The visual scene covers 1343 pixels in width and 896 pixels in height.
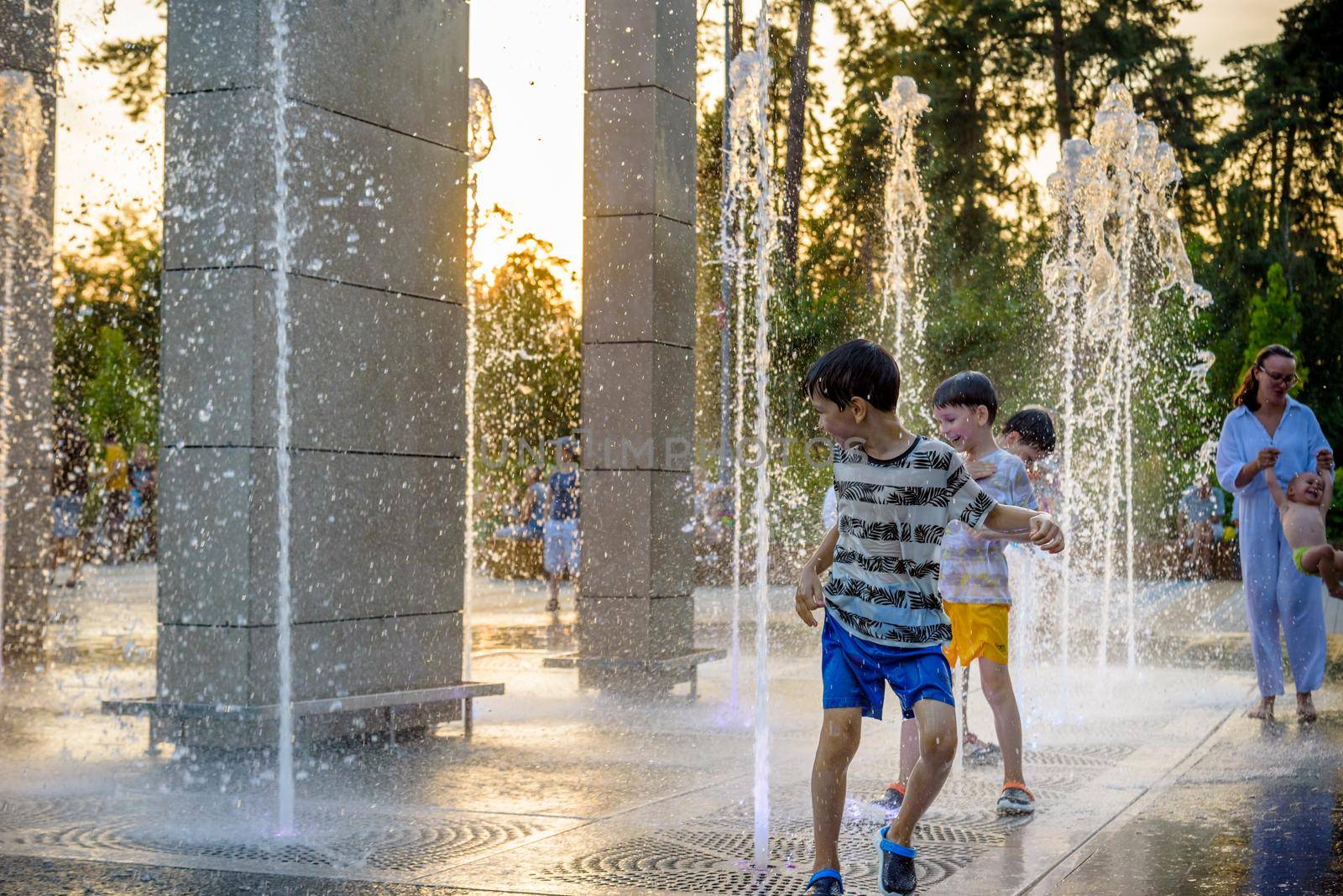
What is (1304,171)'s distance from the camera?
44062mm

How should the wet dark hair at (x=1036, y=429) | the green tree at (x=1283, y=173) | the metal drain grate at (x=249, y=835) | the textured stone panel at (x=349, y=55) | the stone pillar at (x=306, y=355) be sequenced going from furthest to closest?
the green tree at (x=1283, y=173), the textured stone panel at (x=349, y=55), the stone pillar at (x=306, y=355), the wet dark hair at (x=1036, y=429), the metal drain grate at (x=249, y=835)

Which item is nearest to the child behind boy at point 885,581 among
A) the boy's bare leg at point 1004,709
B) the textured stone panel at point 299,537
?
the boy's bare leg at point 1004,709

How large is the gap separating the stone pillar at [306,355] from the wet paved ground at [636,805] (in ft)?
1.64

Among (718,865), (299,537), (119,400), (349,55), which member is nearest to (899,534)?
(718,865)

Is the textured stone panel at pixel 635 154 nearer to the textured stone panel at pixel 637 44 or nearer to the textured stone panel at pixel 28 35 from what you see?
the textured stone panel at pixel 637 44

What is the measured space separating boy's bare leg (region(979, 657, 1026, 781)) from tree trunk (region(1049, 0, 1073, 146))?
32.9 metres

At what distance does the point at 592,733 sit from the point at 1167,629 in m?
7.60

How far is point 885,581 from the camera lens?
4410 millimetres

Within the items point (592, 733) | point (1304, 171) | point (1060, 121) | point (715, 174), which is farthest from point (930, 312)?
point (592, 733)

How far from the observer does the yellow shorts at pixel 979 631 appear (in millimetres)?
5930

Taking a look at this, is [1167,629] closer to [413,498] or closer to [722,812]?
[413,498]

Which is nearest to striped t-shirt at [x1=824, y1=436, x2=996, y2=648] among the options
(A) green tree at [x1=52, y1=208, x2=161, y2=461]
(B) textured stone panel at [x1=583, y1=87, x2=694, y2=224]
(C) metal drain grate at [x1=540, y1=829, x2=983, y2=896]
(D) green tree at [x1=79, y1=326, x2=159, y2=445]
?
(C) metal drain grate at [x1=540, y1=829, x2=983, y2=896]

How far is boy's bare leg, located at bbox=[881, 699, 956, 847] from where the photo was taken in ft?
14.1

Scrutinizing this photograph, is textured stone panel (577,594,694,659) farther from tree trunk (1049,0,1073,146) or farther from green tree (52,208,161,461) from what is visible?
tree trunk (1049,0,1073,146)
